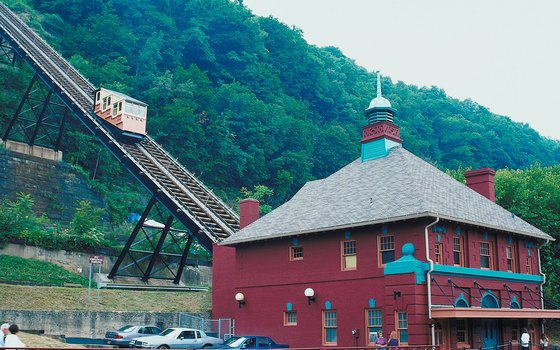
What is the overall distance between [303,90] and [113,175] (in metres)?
43.5

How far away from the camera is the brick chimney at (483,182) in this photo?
112 ft

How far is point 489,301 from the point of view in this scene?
28016 millimetres

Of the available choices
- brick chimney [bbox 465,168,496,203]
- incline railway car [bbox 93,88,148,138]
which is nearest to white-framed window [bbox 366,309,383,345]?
brick chimney [bbox 465,168,496,203]

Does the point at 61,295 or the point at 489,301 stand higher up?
the point at 61,295

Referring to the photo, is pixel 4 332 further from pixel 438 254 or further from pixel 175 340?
pixel 438 254

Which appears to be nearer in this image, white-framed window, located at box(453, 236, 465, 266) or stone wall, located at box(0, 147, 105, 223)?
white-framed window, located at box(453, 236, 465, 266)

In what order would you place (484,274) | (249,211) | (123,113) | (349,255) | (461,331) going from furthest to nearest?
(123,113), (249,211), (349,255), (484,274), (461,331)

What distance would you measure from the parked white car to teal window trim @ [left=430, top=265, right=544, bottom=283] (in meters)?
10.6

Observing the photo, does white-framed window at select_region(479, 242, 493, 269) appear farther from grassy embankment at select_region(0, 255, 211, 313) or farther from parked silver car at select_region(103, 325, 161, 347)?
grassy embankment at select_region(0, 255, 211, 313)

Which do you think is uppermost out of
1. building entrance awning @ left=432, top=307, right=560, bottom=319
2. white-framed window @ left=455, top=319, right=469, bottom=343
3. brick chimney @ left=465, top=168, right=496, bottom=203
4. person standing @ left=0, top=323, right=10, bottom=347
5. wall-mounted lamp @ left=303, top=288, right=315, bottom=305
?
brick chimney @ left=465, top=168, right=496, bottom=203

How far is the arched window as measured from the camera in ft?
90.4

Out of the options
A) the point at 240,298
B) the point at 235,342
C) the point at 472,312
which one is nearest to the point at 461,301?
the point at 472,312

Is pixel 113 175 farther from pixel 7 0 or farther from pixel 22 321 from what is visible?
pixel 22 321

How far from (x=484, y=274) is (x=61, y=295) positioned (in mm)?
21238
